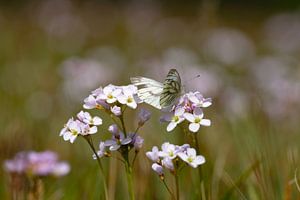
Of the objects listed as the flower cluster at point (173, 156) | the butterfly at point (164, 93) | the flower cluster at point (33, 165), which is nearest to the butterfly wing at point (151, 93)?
the butterfly at point (164, 93)

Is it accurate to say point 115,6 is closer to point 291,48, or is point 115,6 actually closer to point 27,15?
point 27,15

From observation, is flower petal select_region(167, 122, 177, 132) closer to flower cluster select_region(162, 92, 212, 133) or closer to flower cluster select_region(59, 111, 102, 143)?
flower cluster select_region(162, 92, 212, 133)

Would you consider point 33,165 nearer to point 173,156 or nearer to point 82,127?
point 82,127

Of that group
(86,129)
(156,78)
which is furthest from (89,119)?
(156,78)

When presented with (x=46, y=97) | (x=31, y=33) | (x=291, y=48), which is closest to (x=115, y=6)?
(x=31, y=33)

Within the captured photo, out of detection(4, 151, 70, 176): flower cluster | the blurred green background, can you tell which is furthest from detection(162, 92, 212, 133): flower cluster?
detection(4, 151, 70, 176): flower cluster
